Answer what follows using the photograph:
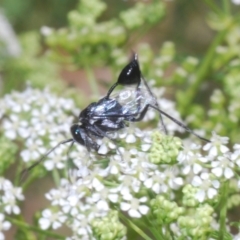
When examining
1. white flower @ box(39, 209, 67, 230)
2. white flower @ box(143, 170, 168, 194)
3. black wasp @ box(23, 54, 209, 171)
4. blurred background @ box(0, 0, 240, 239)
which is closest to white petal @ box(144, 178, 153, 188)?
white flower @ box(143, 170, 168, 194)

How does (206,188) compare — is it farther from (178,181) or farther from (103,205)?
(103,205)

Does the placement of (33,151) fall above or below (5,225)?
above

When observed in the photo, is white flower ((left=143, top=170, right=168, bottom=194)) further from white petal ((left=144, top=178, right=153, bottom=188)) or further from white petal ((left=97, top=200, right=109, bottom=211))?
white petal ((left=97, top=200, right=109, bottom=211))

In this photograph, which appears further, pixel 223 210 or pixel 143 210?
pixel 143 210

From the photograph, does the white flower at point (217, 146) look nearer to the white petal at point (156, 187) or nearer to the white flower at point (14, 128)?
the white petal at point (156, 187)

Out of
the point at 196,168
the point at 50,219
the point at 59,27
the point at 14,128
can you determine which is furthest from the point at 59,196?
the point at 59,27

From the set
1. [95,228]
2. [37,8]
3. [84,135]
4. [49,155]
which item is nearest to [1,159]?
[49,155]

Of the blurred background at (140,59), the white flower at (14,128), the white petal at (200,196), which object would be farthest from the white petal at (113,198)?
the blurred background at (140,59)
